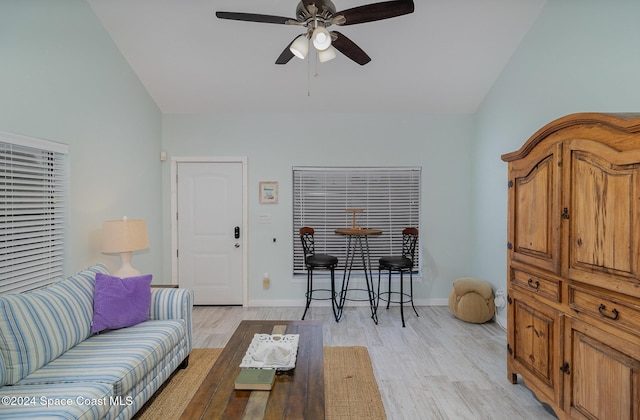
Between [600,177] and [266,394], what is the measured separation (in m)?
2.09

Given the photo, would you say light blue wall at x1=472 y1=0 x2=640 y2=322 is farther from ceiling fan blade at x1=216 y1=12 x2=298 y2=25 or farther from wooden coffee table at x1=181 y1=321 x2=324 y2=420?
wooden coffee table at x1=181 y1=321 x2=324 y2=420

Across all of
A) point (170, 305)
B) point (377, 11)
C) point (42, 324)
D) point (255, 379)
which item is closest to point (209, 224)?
point (170, 305)

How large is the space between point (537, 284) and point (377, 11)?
208 cm

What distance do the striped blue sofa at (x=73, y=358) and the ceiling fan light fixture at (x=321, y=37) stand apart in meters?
2.30

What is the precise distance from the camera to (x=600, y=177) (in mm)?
1726

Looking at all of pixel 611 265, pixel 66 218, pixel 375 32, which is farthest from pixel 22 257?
pixel 611 265

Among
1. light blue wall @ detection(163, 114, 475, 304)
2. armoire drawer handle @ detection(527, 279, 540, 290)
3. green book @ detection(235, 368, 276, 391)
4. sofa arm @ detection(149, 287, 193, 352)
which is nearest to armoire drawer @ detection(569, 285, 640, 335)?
armoire drawer handle @ detection(527, 279, 540, 290)

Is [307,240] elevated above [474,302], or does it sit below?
above

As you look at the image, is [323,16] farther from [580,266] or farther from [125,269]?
[125,269]

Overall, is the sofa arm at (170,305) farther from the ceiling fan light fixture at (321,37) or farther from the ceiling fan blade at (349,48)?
the ceiling fan blade at (349,48)

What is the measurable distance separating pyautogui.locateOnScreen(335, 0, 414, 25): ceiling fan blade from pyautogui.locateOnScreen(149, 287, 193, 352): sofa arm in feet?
8.07

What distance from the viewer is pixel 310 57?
3.54 m

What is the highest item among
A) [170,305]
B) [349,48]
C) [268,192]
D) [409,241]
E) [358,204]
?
[349,48]

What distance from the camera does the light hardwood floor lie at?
88.3 inches
